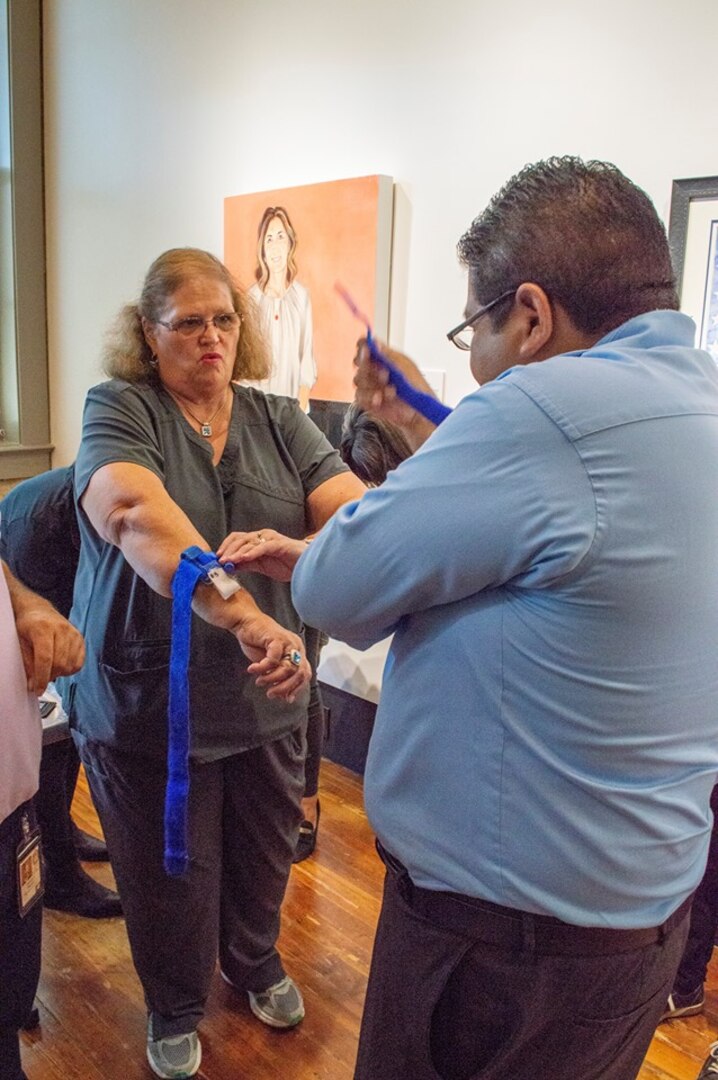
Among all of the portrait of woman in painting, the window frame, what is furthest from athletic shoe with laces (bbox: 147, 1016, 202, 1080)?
the window frame

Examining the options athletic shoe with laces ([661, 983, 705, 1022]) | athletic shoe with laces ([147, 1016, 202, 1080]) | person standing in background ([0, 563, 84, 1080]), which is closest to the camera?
person standing in background ([0, 563, 84, 1080])

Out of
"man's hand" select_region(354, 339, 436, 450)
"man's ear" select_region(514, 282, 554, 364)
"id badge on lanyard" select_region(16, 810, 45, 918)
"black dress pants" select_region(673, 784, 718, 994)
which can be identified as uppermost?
"man's ear" select_region(514, 282, 554, 364)

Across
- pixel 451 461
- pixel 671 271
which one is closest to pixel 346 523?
pixel 451 461

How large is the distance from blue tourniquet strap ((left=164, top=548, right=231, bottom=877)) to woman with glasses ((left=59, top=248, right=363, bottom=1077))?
6cm

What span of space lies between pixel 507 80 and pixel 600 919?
2.37 m

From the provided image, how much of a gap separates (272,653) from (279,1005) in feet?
3.30

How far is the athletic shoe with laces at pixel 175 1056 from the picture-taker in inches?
72.0

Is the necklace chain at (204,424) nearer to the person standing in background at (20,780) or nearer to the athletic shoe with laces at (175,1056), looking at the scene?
the person standing in background at (20,780)

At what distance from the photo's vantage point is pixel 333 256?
311 centimetres

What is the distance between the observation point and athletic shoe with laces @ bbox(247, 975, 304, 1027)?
1987 mm

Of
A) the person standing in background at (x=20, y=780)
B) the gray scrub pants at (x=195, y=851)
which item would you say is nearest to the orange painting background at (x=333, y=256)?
the gray scrub pants at (x=195, y=851)

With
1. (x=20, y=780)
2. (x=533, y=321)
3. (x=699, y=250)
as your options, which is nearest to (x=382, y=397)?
(x=533, y=321)

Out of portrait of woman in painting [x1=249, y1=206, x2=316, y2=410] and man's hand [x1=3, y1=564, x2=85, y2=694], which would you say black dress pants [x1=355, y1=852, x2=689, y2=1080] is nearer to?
man's hand [x1=3, y1=564, x2=85, y2=694]

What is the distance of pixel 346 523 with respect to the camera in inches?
35.4
